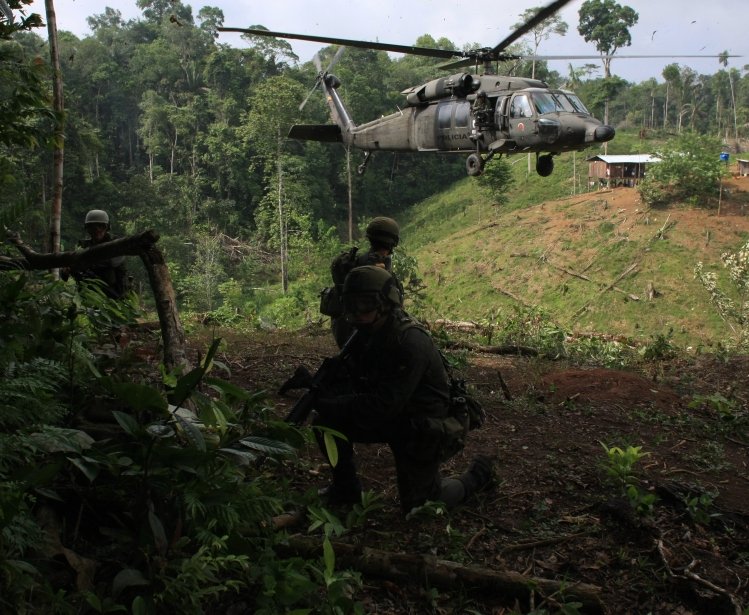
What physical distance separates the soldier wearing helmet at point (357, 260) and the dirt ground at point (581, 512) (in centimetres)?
78

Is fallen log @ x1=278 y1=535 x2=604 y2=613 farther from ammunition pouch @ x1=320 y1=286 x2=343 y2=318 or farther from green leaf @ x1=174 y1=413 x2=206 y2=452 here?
ammunition pouch @ x1=320 y1=286 x2=343 y2=318

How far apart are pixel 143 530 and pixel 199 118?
158ft

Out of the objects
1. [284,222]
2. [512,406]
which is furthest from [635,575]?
[284,222]

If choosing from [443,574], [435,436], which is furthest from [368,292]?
[443,574]

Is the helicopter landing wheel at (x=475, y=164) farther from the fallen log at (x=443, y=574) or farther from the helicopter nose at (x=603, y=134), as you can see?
the fallen log at (x=443, y=574)

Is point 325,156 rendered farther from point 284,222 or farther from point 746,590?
point 746,590


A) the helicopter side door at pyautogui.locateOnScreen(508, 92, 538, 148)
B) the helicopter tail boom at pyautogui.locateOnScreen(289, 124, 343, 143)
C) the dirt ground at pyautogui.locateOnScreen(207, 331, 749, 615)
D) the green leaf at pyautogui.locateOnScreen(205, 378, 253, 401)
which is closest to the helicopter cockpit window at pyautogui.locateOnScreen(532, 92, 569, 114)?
the helicopter side door at pyautogui.locateOnScreen(508, 92, 538, 148)

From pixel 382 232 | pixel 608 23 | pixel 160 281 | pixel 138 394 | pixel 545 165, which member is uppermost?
pixel 608 23

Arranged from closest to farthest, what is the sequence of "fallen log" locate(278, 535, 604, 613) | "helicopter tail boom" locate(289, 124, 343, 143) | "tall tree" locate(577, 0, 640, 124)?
"fallen log" locate(278, 535, 604, 613) < "helicopter tail boom" locate(289, 124, 343, 143) < "tall tree" locate(577, 0, 640, 124)

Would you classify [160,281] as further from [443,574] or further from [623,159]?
[623,159]

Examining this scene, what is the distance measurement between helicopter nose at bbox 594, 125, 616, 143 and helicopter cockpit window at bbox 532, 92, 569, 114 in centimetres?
79

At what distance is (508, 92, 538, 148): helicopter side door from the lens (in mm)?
11599

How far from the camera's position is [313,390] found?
3.53 metres

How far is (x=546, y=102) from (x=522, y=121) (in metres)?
0.58
